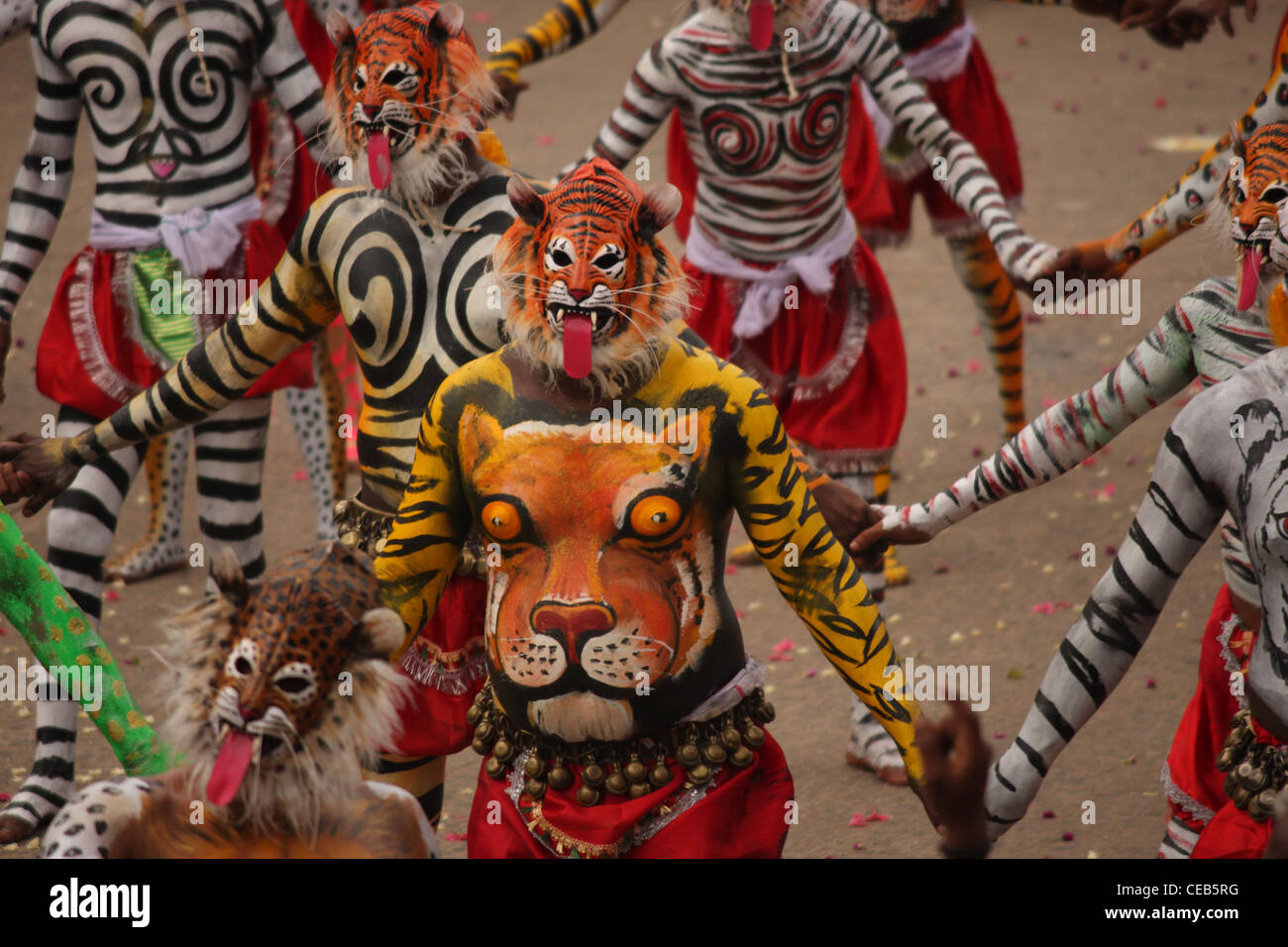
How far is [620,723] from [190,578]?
326 centimetres

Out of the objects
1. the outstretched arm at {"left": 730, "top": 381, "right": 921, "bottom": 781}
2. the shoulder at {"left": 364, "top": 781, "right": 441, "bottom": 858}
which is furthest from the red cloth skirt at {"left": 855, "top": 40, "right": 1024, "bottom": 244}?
the shoulder at {"left": 364, "top": 781, "right": 441, "bottom": 858}

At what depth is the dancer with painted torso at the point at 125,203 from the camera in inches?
163

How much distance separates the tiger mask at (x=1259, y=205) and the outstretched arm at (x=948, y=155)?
1117mm

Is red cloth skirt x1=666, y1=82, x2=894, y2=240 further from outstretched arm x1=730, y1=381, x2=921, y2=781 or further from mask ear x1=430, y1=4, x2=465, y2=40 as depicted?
outstretched arm x1=730, y1=381, x2=921, y2=781

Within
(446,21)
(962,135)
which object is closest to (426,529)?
(446,21)

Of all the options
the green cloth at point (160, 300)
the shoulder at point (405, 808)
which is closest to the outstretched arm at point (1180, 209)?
the green cloth at point (160, 300)

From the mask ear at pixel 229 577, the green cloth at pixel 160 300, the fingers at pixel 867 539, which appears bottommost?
the mask ear at pixel 229 577

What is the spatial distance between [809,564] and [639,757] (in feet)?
1.42

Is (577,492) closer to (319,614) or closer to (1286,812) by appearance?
(319,614)

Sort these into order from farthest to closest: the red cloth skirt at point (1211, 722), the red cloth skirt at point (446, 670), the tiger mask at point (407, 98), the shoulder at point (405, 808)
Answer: the red cloth skirt at point (446, 670) → the tiger mask at point (407, 98) → the red cloth skirt at point (1211, 722) → the shoulder at point (405, 808)

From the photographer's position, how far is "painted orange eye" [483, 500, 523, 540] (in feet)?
9.14

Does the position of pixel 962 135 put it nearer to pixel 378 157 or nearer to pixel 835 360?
pixel 835 360

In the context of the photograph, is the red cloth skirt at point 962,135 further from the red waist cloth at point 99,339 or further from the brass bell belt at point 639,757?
the brass bell belt at point 639,757

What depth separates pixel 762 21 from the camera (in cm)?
433
